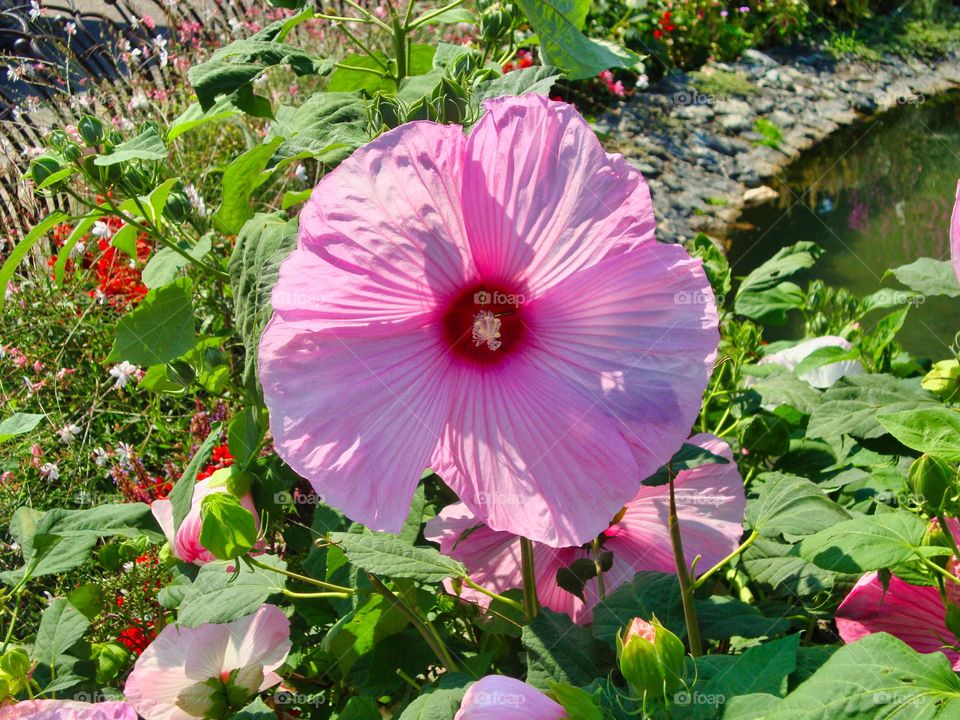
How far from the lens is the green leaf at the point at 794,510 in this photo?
872 mm

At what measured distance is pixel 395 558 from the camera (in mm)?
813

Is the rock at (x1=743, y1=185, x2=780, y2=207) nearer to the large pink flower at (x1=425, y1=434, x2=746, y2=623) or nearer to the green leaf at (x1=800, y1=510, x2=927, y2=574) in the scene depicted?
the large pink flower at (x1=425, y1=434, x2=746, y2=623)

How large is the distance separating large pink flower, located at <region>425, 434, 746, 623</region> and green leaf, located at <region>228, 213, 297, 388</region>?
26 centimetres

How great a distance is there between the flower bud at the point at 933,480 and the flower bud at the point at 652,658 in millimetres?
269

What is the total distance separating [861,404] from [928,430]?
0.65 feet

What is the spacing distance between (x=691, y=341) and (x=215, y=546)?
17.7 inches

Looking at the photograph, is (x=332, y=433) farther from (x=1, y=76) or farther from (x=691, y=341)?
(x=1, y=76)

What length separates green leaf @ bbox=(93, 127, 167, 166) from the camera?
0.91 meters

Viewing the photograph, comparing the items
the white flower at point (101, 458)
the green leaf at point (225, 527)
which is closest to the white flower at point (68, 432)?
the white flower at point (101, 458)

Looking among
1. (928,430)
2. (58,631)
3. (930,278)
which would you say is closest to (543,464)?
(928,430)

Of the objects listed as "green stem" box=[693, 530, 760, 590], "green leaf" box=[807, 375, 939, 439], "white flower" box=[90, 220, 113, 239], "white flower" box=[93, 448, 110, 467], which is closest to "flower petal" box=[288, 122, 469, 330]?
"green stem" box=[693, 530, 760, 590]

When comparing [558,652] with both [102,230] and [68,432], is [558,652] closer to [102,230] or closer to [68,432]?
[68,432]

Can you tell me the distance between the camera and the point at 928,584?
2.68ft

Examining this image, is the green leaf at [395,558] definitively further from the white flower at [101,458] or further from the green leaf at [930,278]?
the white flower at [101,458]
